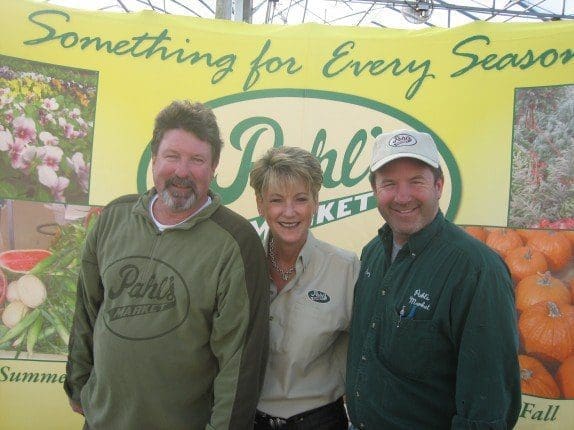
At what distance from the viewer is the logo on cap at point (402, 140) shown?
5.32ft

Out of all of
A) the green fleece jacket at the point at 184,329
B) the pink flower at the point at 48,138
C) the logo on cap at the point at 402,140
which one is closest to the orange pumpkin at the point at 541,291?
the logo on cap at the point at 402,140

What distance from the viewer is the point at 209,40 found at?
2.94m

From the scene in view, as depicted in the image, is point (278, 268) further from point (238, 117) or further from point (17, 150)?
point (17, 150)

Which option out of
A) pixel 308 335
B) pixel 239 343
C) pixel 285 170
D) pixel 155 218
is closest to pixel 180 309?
pixel 239 343

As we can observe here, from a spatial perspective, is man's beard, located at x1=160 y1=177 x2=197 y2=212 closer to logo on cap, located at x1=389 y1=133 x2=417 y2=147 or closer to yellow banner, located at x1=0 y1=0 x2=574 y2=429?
logo on cap, located at x1=389 y1=133 x2=417 y2=147

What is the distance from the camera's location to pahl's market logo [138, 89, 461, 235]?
2.92m

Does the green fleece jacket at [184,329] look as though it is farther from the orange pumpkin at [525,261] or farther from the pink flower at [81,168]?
the orange pumpkin at [525,261]

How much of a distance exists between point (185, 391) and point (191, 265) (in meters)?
0.44

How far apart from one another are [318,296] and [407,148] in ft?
2.13

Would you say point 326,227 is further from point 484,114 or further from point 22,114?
point 22,114

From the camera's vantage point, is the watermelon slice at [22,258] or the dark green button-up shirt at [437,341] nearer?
the dark green button-up shirt at [437,341]

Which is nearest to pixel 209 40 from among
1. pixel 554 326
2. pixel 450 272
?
pixel 450 272

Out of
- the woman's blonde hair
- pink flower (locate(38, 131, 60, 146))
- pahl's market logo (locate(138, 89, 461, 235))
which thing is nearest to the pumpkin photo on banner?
pahl's market logo (locate(138, 89, 461, 235))

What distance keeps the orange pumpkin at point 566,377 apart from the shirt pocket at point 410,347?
1.60 meters
